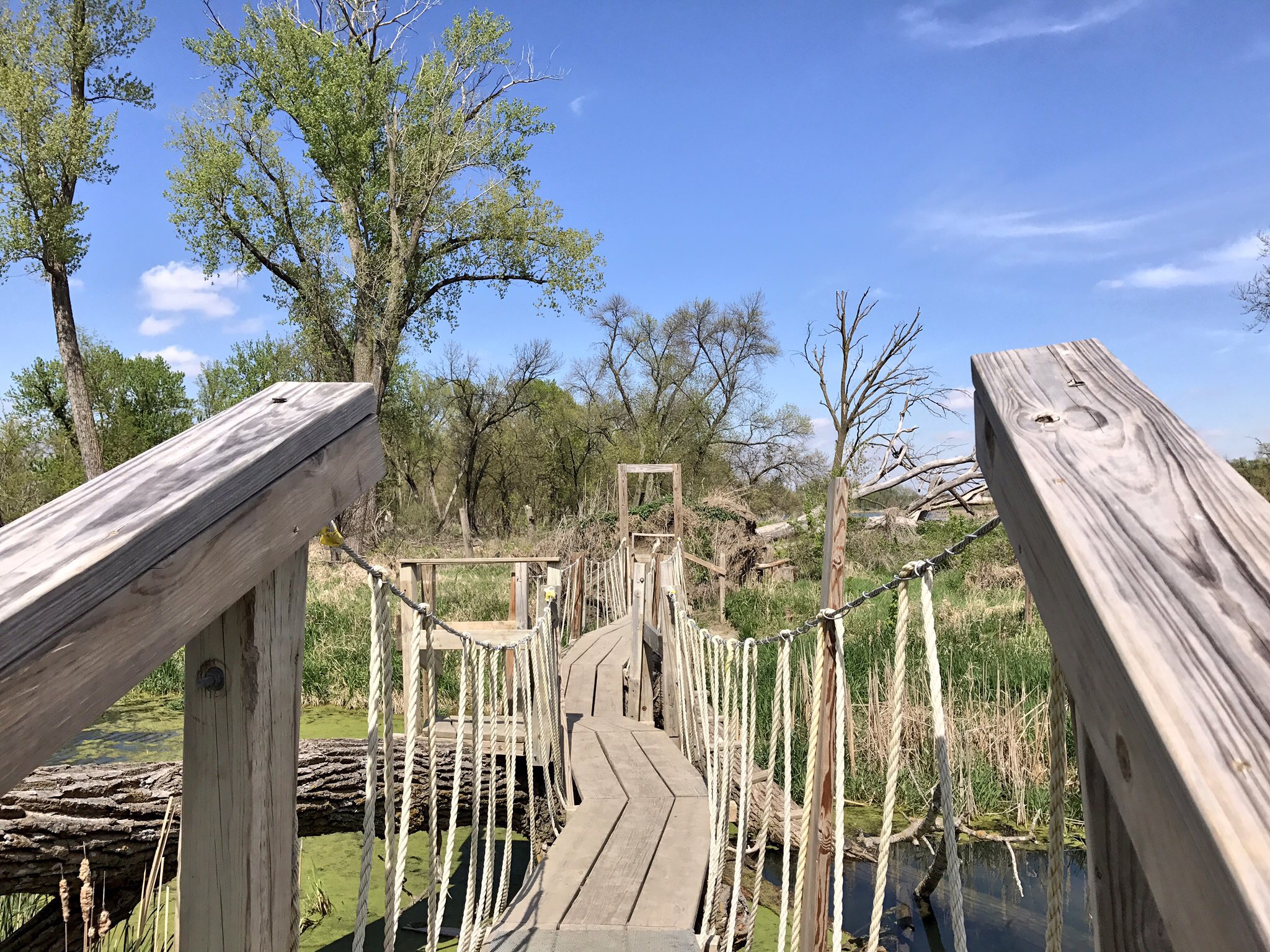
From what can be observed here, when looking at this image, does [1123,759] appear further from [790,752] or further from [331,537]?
[790,752]

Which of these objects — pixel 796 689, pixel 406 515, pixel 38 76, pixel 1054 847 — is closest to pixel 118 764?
pixel 1054 847

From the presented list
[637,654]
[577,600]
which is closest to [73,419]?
[577,600]

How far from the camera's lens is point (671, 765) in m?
4.86

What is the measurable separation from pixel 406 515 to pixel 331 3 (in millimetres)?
18639

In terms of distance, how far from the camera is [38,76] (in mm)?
18375

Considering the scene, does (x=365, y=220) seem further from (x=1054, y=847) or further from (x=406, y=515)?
(x=1054, y=847)

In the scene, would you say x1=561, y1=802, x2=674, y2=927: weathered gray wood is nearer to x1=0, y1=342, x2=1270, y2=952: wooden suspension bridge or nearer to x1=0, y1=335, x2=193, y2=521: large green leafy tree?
x1=0, y1=342, x2=1270, y2=952: wooden suspension bridge

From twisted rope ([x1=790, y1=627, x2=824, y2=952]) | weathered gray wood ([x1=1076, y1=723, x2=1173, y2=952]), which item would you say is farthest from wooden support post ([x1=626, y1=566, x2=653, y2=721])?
weathered gray wood ([x1=1076, y1=723, x2=1173, y2=952])

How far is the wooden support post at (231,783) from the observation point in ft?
3.15

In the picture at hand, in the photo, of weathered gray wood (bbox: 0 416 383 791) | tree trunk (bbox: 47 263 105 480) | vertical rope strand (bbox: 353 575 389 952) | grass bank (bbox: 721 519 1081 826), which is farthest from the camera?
tree trunk (bbox: 47 263 105 480)

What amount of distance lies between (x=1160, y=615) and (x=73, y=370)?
21.9m

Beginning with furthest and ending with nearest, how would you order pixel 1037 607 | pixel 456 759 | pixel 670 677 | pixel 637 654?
pixel 637 654 < pixel 670 677 < pixel 456 759 < pixel 1037 607

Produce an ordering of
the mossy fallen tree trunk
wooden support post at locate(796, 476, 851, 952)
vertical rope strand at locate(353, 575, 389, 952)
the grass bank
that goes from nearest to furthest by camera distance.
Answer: vertical rope strand at locate(353, 575, 389, 952) → wooden support post at locate(796, 476, 851, 952) → the mossy fallen tree trunk → the grass bank

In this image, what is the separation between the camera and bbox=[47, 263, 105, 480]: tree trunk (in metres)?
18.2
